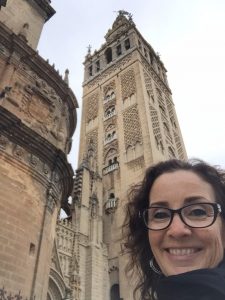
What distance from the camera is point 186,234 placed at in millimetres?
1573

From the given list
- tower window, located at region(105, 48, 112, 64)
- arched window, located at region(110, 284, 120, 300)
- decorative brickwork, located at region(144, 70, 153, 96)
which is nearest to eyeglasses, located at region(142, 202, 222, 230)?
arched window, located at region(110, 284, 120, 300)

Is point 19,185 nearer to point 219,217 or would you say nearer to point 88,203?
point 219,217

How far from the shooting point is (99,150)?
29.3 m

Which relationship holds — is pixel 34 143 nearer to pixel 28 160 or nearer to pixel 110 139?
pixel 28 160

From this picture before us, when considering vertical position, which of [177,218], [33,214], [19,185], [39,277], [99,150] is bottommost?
[177,218]

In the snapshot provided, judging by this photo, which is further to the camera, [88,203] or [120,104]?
[120,104]

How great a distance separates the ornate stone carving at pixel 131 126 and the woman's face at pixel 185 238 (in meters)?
24.6

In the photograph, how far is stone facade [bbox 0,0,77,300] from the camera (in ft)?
24.2

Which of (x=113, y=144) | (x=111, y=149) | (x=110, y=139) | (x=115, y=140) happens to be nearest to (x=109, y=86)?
(x=110, y=139)

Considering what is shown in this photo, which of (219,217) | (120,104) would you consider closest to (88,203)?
(120,104)

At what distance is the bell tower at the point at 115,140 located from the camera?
19961 mm

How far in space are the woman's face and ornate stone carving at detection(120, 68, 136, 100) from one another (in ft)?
96.4

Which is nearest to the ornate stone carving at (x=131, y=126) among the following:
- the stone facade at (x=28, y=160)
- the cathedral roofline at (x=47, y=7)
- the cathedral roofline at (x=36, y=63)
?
the cathedral roofline at (x=47, y=7)

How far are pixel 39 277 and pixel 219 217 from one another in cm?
708
